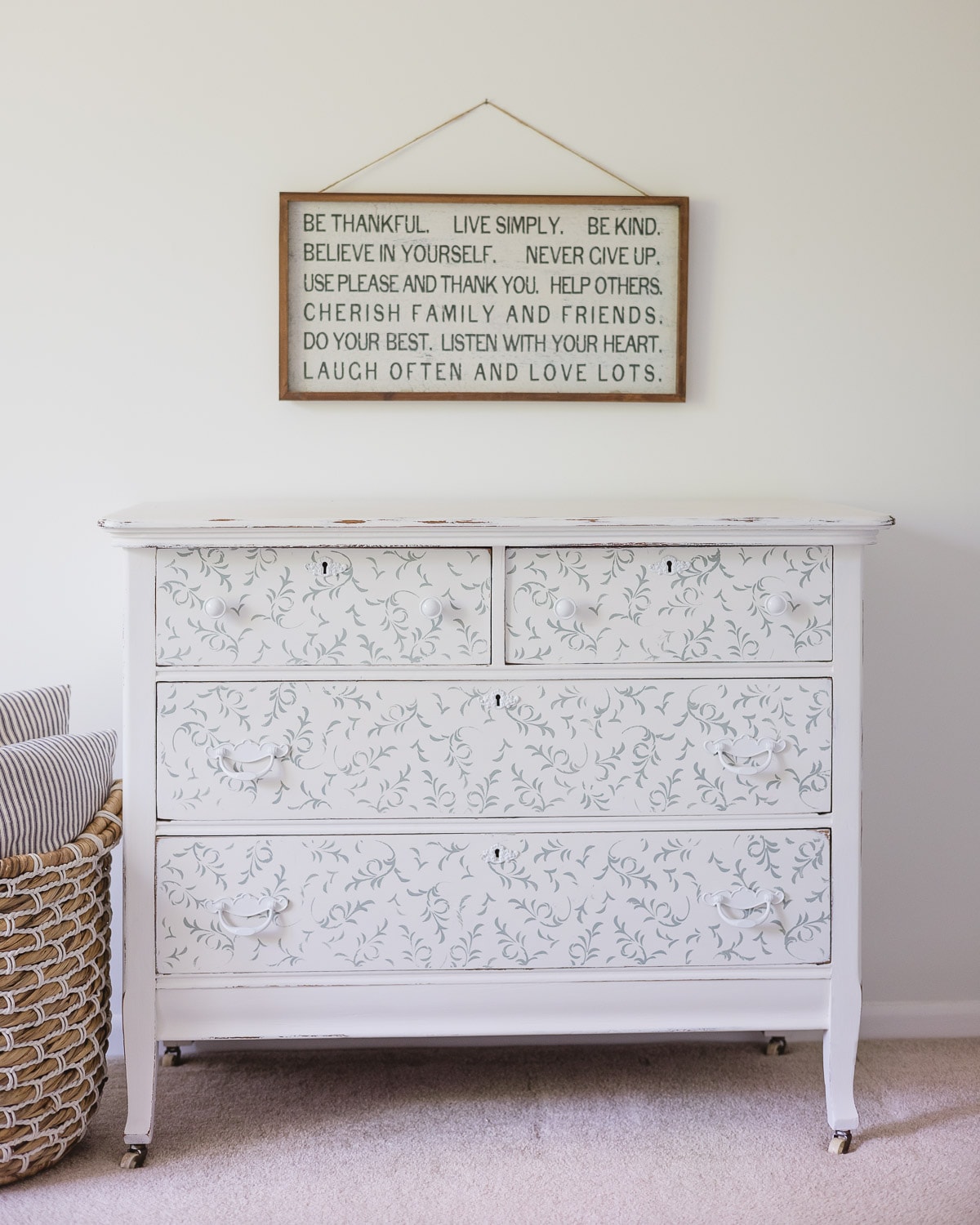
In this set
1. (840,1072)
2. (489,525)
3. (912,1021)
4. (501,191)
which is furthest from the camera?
(912,1021)

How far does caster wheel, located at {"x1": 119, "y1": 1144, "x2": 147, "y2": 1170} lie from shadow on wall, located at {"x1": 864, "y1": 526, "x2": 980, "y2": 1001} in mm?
1387

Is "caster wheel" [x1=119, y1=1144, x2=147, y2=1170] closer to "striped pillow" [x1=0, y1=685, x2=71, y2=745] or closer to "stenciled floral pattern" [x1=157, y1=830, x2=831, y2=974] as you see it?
"stenciled floral pattern" [x1=157, y1=830, x2=831, y2=974]

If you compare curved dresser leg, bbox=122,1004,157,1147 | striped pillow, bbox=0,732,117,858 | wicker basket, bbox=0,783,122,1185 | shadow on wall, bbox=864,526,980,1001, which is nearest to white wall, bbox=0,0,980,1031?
shadow on wall, bbox=864,526,980,1001

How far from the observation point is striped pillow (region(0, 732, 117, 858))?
5.18 ft

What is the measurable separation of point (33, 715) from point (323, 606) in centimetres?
56

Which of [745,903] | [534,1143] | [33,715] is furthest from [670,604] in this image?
[33,715]

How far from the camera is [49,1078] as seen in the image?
1.61m

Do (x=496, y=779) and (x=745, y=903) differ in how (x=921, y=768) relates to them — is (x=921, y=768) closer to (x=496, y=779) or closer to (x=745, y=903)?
(x=745, y=903)

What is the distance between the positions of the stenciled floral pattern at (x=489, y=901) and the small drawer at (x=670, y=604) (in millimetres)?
286

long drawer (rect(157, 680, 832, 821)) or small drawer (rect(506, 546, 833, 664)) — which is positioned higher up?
small drawer (rect(506, 546, 833, 664))

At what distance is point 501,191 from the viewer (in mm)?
2037

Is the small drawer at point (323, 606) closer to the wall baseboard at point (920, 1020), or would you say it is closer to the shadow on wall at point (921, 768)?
the shadow on wall at point (921, 768)

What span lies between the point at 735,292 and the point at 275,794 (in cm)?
127

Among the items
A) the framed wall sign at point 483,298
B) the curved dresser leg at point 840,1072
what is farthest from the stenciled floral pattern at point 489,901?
the framed wall sign at point 483,298
